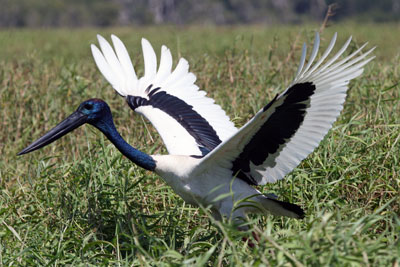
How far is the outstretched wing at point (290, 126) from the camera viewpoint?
307 centimetres

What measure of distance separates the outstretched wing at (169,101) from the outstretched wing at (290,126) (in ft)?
1.98

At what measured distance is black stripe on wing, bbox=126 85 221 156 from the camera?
4246 millimetres

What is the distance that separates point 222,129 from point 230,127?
7 cm

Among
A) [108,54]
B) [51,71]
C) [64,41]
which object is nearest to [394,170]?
[108,54]

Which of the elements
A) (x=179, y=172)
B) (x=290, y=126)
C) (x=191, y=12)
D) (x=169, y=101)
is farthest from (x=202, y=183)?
(x=191, y=12)

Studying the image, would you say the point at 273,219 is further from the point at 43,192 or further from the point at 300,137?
the point at 43,192

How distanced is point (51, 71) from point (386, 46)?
1113cm

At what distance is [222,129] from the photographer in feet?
14.3

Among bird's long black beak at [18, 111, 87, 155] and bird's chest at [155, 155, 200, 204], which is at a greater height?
bird's long black beak at [18, 111, 87, 155]

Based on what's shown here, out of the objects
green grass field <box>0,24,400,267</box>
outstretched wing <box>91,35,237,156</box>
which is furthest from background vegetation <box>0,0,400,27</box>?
outstretched wing <box>91,35,237,156</box>

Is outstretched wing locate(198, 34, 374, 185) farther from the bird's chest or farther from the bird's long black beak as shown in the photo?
the bird's long black beak

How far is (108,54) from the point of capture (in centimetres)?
430

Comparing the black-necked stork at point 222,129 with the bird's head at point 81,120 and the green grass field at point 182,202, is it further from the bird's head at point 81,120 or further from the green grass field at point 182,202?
the green grass field at point 182,202

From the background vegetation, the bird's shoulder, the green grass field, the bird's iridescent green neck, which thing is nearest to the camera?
the green grass field
